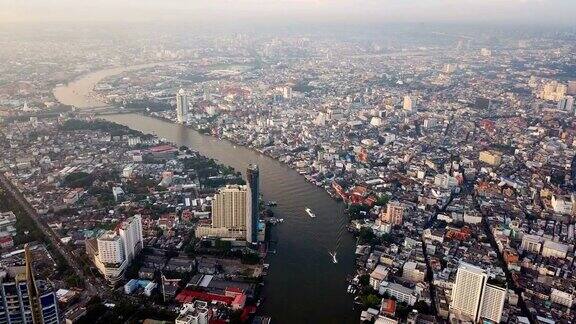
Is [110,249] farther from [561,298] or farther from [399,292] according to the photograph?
[561,298]

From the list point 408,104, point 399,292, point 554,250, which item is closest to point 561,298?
point 554,250

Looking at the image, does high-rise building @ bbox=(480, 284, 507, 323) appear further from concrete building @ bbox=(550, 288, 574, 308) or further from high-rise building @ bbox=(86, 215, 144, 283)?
high-rise building @ bbox=(86, 215, 144, 283)

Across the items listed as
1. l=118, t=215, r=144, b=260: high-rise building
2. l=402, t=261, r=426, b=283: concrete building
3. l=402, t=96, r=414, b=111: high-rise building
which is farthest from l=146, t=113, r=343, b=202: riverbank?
l=402, t=96, r=414, b=111: high-rise building

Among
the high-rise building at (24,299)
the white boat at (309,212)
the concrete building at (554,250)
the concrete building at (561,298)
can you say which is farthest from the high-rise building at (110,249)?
the concrete building at (554,250)

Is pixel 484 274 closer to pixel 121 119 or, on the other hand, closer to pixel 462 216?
pixel 462 216

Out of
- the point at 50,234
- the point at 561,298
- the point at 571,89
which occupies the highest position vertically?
the point at 571,89

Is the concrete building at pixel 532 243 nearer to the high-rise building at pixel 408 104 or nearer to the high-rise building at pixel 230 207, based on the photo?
the high-rise building at pixel 230 207

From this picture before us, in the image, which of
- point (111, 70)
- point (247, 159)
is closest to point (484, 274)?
point (247, 159)
